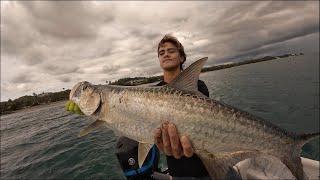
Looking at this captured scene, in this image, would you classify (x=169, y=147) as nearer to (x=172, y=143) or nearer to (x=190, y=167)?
(x=172, y=143)

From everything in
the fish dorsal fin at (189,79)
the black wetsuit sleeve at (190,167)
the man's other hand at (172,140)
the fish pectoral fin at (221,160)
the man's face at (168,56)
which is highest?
the man's face at (168,56)

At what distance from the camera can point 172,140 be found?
4.14 metres

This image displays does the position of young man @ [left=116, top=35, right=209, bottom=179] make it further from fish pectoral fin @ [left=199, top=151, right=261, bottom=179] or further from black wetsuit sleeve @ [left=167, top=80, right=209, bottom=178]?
fish pectoral fin @ [left=199, top=151, right=261, bottom=179]

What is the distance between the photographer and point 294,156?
A: 12.0ft

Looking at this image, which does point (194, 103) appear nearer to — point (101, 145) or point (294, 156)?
point (294, 156)

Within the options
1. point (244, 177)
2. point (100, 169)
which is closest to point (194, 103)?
point (244, 177)

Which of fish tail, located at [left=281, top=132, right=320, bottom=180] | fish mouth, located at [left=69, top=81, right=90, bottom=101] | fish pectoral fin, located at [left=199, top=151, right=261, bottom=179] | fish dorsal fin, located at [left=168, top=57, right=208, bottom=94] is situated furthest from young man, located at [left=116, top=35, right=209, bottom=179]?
fish mouth, located at [left=69, top=81, right=90, bottom=101]

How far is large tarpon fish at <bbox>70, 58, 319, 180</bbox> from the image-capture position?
12.1 ft

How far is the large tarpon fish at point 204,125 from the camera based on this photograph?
370 centimetres

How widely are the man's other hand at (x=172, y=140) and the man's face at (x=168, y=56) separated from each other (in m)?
2.46

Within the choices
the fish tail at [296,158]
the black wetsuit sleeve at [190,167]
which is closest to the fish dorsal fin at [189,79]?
the fish tail at [296,158]

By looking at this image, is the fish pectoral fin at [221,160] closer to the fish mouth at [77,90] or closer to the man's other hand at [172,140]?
the man's other hand at [172,140]

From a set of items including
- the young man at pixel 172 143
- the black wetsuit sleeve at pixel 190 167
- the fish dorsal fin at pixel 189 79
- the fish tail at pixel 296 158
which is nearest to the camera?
the fish tail at pixel 296 158

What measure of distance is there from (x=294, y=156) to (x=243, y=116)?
2.81 feet
